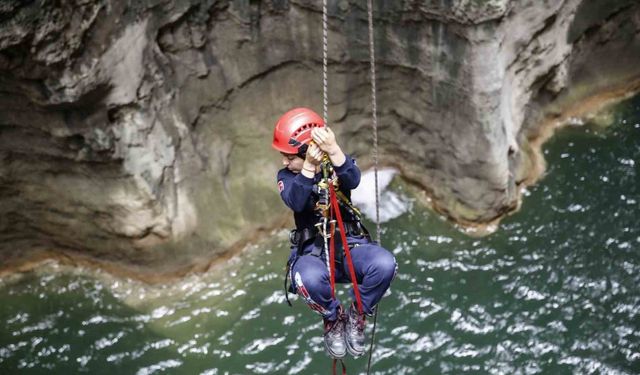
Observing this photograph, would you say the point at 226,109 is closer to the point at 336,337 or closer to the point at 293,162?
the point at 293,162

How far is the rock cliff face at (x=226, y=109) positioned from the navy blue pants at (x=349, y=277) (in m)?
3.21

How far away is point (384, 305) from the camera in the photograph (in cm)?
784

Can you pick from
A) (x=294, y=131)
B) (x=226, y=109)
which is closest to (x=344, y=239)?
(x=294, y=131)

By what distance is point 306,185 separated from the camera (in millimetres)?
4703

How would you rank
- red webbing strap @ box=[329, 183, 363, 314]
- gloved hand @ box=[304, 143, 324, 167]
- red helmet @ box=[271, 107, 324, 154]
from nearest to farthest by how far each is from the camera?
gloved hand @ box=[304, 143, 324, 167]
red webbing strap @ box=[329, 183, 363, 314]
red helmet @ box=[271, 107, 324, 154]

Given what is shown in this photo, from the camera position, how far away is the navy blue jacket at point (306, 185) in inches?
186

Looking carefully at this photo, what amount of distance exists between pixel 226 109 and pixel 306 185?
3838 mm

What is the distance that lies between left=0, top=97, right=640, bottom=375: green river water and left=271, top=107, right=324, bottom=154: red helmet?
3.09 m

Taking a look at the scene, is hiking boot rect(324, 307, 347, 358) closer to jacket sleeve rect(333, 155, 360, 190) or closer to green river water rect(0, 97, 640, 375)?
jacket sleeve rect(333, 155, 360, 190)

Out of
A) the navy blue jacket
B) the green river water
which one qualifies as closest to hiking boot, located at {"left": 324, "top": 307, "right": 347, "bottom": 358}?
the navy blue jacket

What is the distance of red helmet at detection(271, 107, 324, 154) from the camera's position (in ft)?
16.4

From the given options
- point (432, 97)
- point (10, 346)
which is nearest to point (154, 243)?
point (10, 346)

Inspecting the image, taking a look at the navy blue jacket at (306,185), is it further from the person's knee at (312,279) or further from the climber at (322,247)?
the person's knee at (312,279)

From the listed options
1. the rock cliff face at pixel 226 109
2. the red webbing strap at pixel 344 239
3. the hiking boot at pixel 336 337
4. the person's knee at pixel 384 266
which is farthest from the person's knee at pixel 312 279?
the rock cliff face at pixel 226 109
